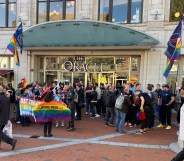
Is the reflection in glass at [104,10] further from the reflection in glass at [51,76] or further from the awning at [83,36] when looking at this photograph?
the reflection in glass at [51,76]

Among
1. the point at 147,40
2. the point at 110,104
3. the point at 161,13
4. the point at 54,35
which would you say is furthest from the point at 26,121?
the point at 161,13

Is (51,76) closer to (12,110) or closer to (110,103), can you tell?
(12,110)

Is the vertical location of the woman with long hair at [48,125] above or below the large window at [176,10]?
below

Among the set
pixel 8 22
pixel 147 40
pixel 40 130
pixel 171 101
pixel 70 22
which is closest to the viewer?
pixel 40 130

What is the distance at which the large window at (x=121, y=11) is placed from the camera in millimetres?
15016

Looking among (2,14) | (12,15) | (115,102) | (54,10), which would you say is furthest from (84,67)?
(115,102)

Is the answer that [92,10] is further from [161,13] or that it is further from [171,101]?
[171,101]

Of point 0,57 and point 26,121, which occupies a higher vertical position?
point 0,57

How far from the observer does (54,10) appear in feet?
54.0

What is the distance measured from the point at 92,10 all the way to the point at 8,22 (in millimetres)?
6622

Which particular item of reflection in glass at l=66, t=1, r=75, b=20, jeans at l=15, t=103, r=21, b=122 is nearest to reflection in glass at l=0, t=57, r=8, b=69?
reflection in glass at l=66, t=1, r=75, b=20

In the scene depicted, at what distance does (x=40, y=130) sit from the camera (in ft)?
27.2

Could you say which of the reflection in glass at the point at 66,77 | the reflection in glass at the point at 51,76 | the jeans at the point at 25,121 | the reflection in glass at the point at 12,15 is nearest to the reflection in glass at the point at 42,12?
the reflection in glass at the point at 12,15

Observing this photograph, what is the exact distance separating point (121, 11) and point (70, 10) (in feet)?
11.9
